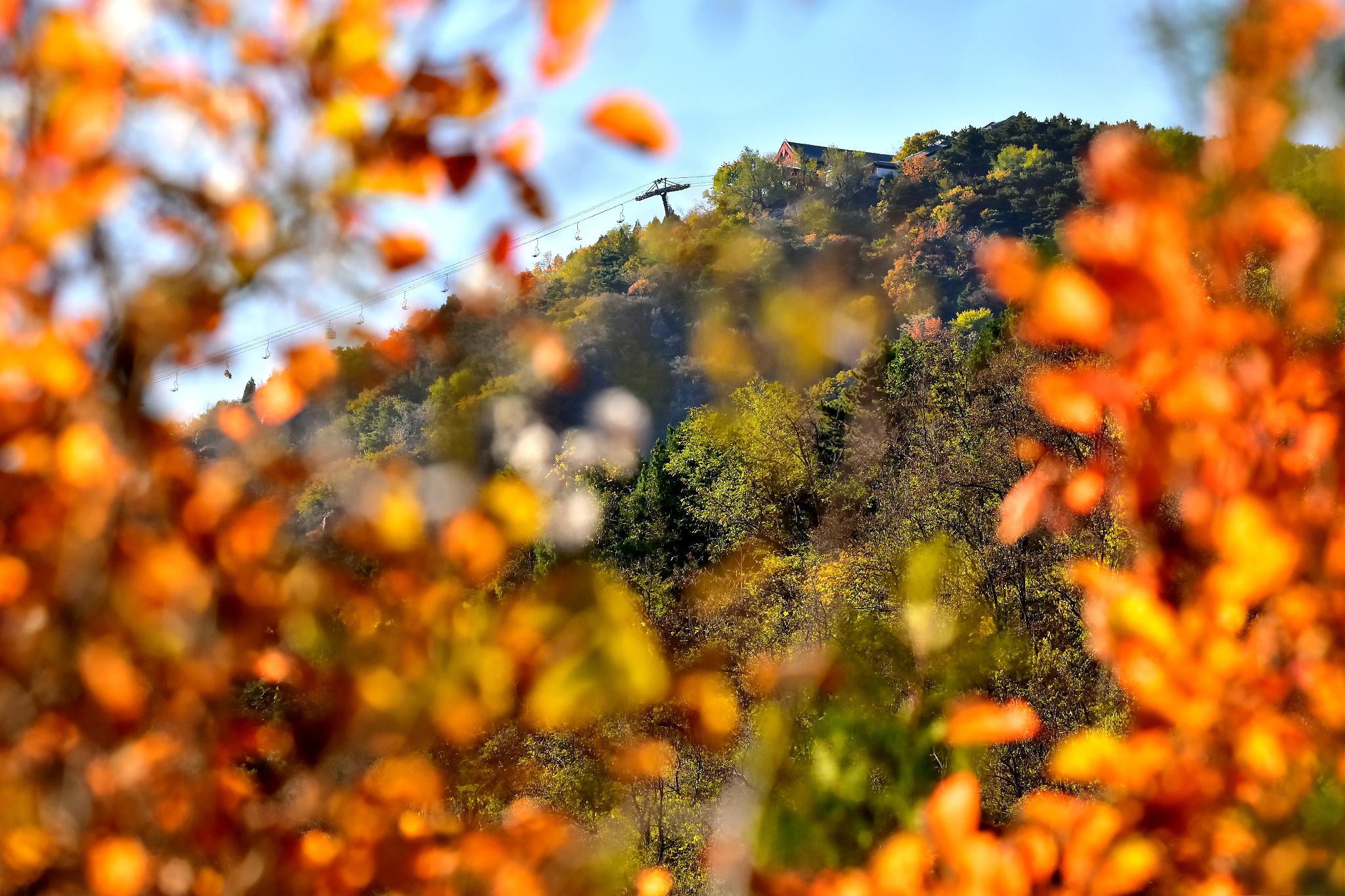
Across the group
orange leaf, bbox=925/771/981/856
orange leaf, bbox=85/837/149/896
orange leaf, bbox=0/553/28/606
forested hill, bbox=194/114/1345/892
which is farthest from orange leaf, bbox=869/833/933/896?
orange leaf, bbox=0/553/28/606

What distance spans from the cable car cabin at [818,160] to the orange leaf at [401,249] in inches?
1635

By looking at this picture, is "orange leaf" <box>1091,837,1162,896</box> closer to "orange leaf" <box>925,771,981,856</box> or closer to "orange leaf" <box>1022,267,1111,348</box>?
"orange leaf" <box>925,771,981,856</box>

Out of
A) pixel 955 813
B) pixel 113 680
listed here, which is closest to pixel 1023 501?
pixel 955 813

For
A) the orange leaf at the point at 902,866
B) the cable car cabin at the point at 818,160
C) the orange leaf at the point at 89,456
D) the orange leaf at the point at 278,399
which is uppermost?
the cable car cabin at the point at 818,160

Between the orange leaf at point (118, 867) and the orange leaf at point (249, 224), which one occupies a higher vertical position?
the orange leaf at point (249, 224)

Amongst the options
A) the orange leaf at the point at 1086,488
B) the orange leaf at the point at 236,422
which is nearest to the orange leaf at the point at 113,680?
the orange leaf at the point at 236,422

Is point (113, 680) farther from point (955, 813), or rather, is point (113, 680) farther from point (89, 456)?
point (955, 813)

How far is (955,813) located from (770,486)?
696 inches

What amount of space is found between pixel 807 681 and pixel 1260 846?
11.9ft

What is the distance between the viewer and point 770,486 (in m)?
19.7

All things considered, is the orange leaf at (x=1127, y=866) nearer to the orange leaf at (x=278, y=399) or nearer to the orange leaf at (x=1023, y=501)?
the orange leaf at (x=1023, y=501)

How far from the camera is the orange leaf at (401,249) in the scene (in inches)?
45.4

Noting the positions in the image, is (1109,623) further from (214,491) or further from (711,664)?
(711,664)

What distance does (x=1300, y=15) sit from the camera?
5.75ft
